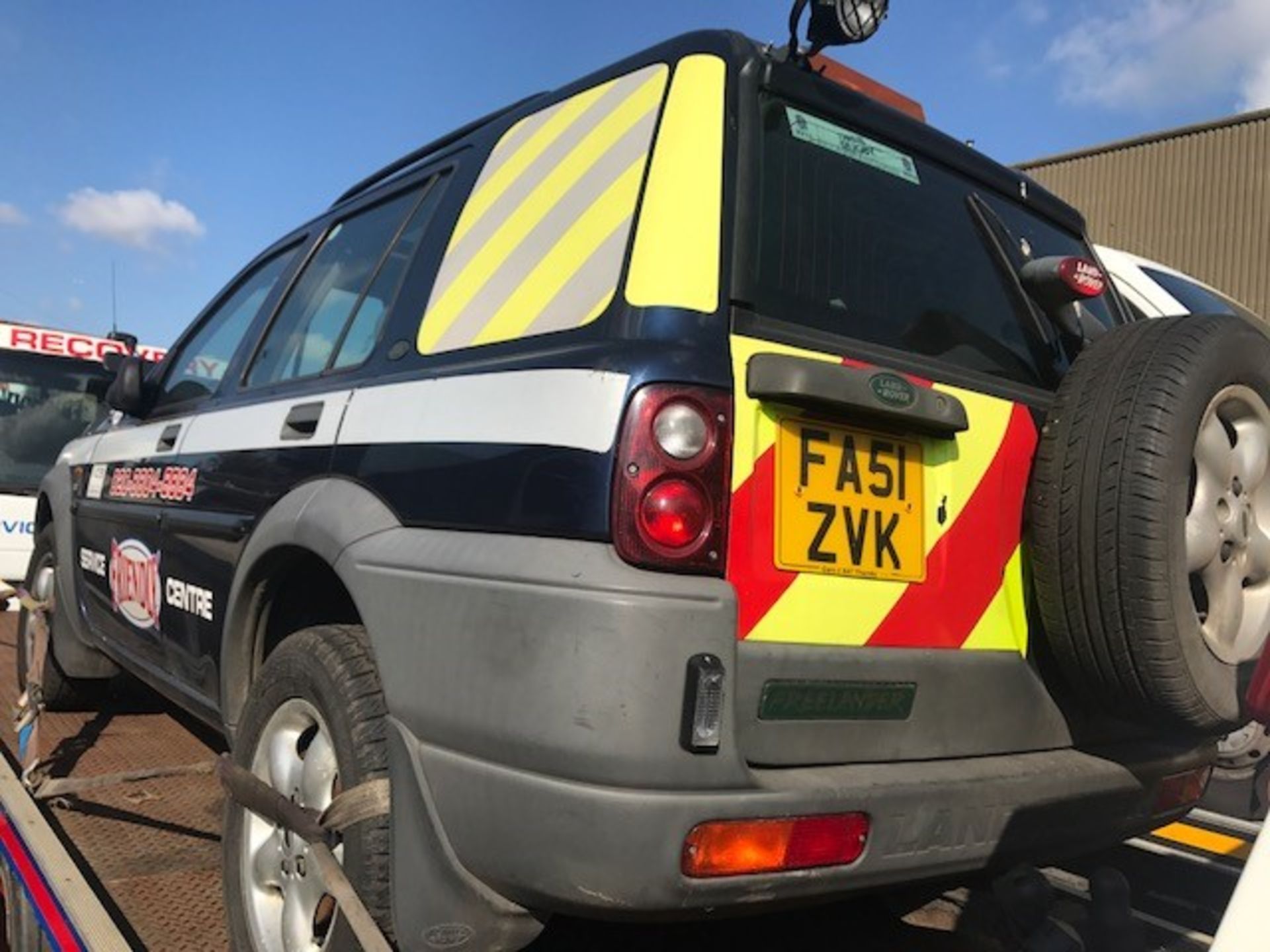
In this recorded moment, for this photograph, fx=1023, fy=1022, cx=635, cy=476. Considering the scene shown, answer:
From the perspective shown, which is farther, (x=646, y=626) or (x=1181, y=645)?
(x=1181, y=645)

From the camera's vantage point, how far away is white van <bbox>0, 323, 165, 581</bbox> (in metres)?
7.64

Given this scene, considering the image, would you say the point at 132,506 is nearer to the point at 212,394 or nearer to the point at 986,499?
the point at 212,394

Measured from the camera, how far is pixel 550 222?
1.95 m

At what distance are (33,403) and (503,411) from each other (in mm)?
7723

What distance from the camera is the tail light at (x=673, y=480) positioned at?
157 centimetres

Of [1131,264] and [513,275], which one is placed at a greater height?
[1131,264]

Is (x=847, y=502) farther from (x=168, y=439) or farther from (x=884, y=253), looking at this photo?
(x=168, y=439)

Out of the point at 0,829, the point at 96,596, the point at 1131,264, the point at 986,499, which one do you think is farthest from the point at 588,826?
the point at 1131,264

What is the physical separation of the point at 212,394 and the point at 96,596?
1.14 m

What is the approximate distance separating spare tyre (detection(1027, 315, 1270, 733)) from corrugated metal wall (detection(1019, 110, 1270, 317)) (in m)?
14.6

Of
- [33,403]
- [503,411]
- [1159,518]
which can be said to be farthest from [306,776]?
[33,403]

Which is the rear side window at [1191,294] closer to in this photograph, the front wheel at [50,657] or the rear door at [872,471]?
the rear door at [872,471]

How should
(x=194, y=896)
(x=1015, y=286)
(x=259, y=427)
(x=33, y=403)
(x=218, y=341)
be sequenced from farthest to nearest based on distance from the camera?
(x=33, y=403), (x=218, y=341), (x=259, y=427), (x=194, y=896), (x=1015, y=286)

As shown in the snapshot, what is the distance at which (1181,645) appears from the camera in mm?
1829
